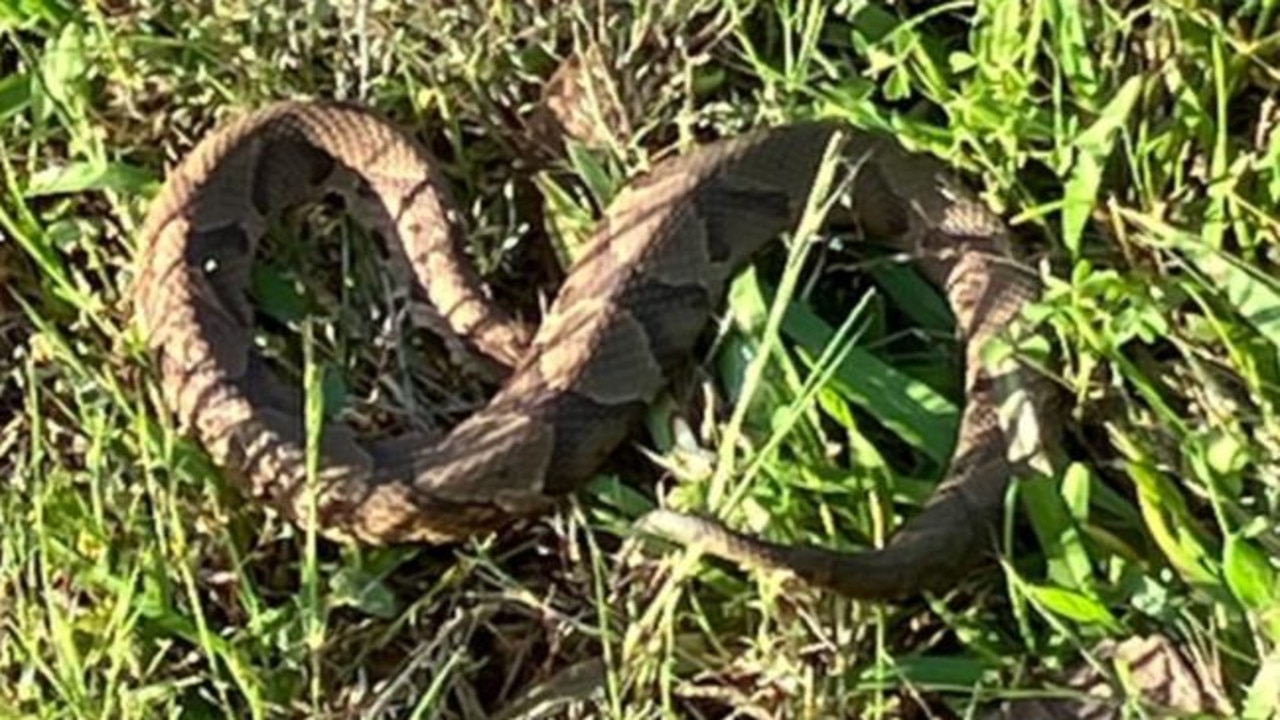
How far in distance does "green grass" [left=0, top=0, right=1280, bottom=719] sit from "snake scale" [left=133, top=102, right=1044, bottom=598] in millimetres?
48

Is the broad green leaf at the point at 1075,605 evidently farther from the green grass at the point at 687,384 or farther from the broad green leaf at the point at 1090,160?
the broad green leaf at the point at 1090,160

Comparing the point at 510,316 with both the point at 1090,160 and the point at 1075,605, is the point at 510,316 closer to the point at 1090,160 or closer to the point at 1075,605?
the point at 1090,160

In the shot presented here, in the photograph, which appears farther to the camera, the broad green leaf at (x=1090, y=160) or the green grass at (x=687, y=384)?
the broad green leaf at (x=1090, y=160)

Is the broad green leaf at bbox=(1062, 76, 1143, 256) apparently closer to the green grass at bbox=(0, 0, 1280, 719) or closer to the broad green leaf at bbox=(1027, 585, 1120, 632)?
the green grass at bbox=(0, 0, 1280, 719)

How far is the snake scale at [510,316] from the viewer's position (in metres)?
3.42

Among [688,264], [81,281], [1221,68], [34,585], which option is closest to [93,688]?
[34,585]

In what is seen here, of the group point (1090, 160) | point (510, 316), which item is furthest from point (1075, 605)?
point (510, 316)

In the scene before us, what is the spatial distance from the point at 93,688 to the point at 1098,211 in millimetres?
1457

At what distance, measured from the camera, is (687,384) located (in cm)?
354

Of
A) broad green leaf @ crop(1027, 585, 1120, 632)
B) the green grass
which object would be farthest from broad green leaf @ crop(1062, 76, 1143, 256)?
broad green leaf @ crop(1027, 585, 1120, 632)

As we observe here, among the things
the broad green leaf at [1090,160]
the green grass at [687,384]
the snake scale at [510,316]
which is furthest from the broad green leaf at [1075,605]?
the broad green leaf at [1090,160]

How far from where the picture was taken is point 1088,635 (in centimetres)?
319

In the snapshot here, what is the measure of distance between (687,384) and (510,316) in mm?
292

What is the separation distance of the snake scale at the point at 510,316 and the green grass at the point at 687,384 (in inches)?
1.9
